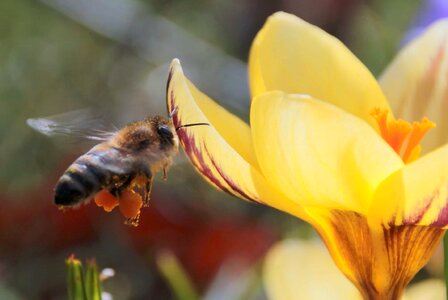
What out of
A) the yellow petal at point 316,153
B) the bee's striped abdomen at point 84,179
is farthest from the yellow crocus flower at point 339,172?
the bee's striped abdomen at point 84,179

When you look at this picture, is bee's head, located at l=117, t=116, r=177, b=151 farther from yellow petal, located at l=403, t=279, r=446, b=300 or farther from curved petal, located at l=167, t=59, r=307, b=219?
yellow petal, located at l=403, t=279, r=446, b=300

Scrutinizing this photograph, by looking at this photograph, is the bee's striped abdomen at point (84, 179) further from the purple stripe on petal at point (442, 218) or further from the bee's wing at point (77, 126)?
the purple stripe on petal at point (442, 218)

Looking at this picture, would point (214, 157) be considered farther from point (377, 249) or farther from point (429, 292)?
point (429, 292)

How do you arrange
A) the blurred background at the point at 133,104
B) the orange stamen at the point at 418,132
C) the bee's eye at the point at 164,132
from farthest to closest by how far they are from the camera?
the blurred background at the point at 133,104, the bee's eye at the point at 164,132, the orange stamen at the point at 418,132

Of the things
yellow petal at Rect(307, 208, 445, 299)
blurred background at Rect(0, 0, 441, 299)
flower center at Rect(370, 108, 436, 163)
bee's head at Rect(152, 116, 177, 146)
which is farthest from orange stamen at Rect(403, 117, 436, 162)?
blurred background at Rect(0, 0, 441, 299)

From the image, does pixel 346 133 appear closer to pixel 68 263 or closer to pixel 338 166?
pixel 338 166
